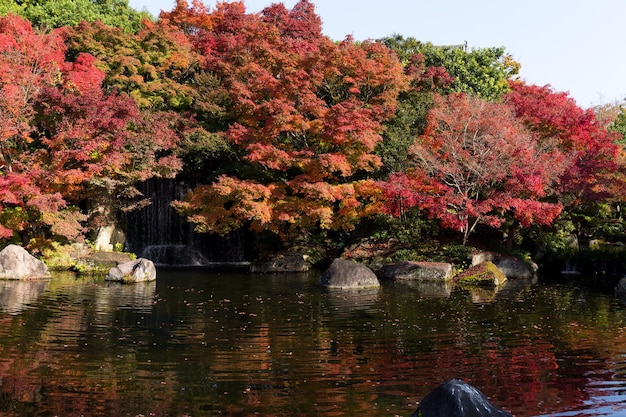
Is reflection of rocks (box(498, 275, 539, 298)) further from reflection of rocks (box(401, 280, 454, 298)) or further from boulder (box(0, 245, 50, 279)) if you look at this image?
boulder (box(0, 245, 50, 279))

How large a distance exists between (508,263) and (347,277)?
842cm

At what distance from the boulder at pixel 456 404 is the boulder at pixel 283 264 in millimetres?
21140

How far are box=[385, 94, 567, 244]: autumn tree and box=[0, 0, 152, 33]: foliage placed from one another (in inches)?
776

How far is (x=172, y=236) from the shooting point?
32.3 m

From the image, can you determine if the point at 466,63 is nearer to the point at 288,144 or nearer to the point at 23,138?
the point at 288,144


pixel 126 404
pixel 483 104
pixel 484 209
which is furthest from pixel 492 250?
pixel 126 404

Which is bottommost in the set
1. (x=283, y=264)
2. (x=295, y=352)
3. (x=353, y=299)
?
(x=295, y=352)

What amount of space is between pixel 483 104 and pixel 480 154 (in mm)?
2162

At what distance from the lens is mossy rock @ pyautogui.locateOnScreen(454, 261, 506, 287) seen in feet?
78.6

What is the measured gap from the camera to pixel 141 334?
1307 cm

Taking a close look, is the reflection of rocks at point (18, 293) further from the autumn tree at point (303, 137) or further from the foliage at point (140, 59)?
the foliage at point (140, 59)

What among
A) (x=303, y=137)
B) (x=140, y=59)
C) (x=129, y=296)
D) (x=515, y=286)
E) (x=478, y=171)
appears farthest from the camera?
(x=140, y=59)

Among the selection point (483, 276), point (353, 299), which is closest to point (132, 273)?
point (353, 299)

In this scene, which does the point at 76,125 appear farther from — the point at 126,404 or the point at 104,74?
the point at 126,404
